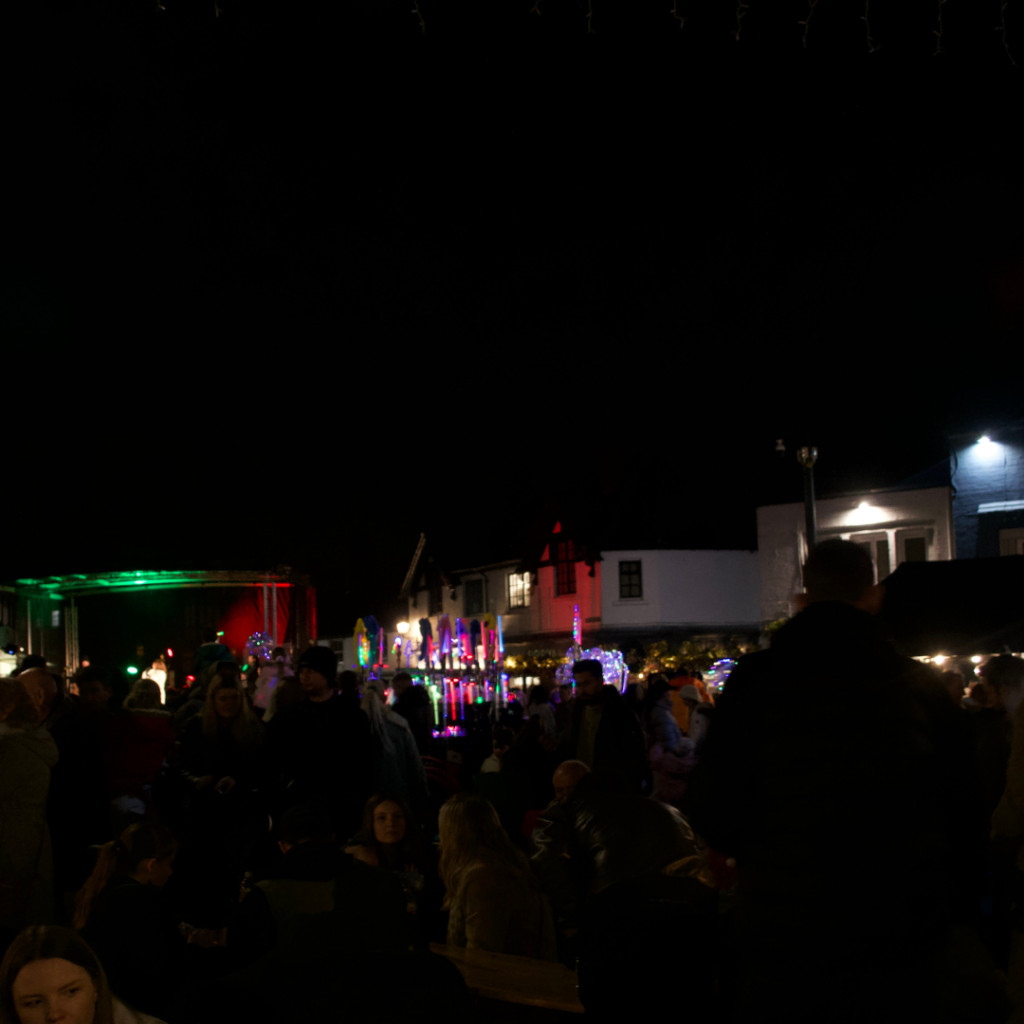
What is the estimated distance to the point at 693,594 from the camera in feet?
120

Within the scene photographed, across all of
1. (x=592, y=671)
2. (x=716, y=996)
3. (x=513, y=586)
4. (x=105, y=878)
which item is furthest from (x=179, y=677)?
(x=716, y=996)

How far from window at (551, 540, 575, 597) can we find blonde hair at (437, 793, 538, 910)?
33.4 metres

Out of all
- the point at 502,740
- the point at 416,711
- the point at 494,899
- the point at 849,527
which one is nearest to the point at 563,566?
the point at 849,527

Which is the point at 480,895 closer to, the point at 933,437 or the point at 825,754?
the point at 825,754

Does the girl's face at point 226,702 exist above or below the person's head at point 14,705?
below

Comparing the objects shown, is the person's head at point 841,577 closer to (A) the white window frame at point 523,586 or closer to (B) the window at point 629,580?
(B) the window at point 629,580

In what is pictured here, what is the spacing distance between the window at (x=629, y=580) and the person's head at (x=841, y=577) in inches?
1350

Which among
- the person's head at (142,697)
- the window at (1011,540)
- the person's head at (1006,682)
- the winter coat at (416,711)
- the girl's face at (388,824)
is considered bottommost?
the winter coat at (416,711)

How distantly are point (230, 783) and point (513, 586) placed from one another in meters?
35.7

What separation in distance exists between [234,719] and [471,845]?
262cm

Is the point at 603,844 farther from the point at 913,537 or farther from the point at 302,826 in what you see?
the point at 913,537

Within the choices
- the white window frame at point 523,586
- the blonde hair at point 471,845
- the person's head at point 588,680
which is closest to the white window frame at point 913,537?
the white window frame at point 523,586

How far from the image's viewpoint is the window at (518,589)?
41531mm

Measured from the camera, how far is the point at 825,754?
2.63 metres
